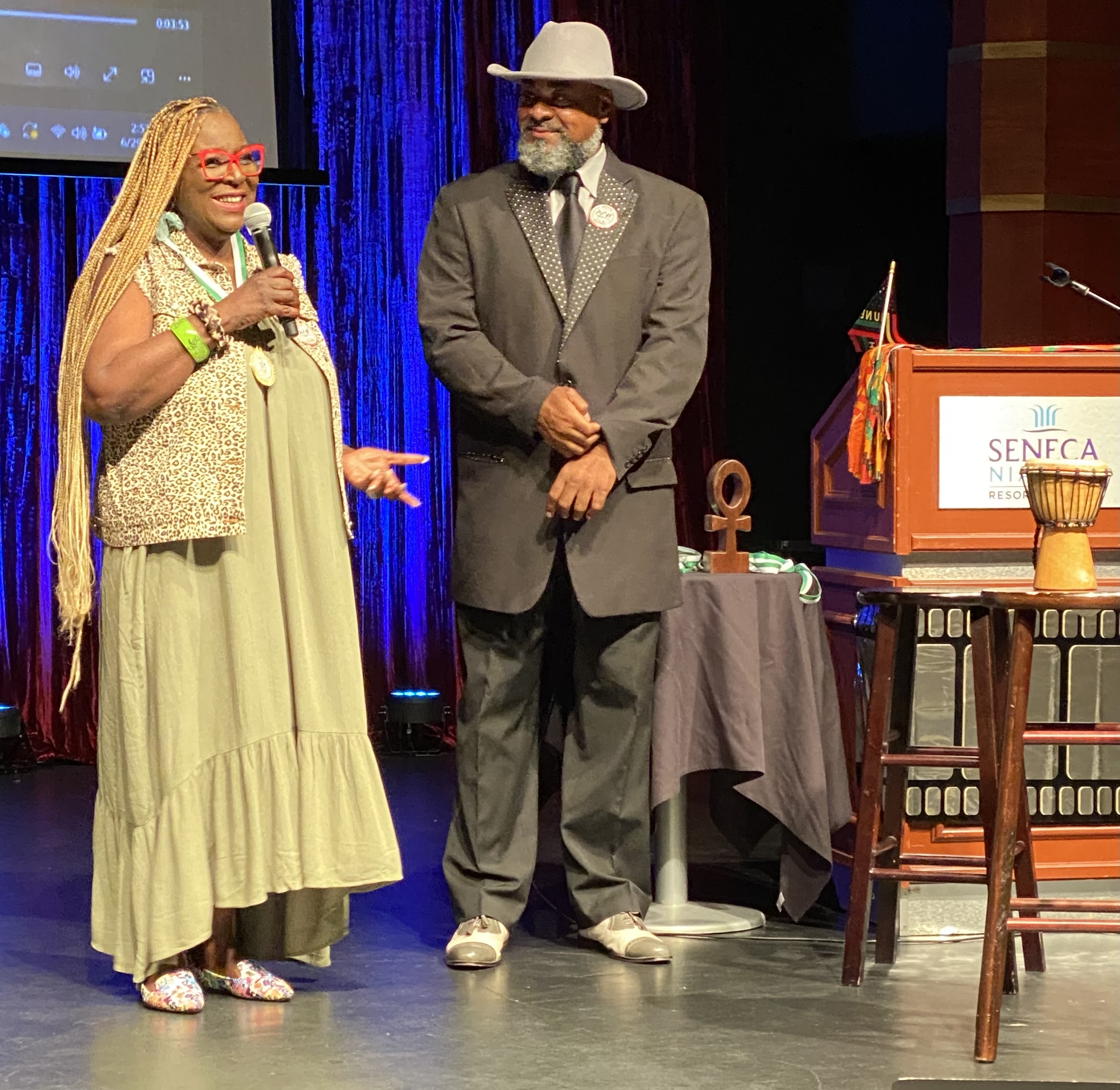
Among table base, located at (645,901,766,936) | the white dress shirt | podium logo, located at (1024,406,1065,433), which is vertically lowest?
table base, located at (645,901,766,936)

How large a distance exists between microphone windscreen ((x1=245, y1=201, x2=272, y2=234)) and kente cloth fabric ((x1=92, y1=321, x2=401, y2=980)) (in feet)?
0.80

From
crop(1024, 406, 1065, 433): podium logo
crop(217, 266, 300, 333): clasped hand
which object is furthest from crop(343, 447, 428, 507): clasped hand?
crop(1024, 406, 1065, 433): podium logo

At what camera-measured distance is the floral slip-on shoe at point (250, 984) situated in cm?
338

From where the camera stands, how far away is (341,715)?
3418 mm

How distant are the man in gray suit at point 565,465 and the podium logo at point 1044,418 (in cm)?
78

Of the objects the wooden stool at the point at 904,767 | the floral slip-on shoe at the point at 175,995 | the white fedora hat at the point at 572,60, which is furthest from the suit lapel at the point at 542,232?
the floral slip-on shoe at the point at 175,995

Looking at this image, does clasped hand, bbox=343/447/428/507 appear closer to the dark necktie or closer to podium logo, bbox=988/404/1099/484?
the dark necktie

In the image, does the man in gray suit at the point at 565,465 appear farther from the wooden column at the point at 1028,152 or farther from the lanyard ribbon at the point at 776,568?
the wooden column at the point at 1028,152

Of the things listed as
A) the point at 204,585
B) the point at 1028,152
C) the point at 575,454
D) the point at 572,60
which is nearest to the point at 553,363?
the point at 575,454

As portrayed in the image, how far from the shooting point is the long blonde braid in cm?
330

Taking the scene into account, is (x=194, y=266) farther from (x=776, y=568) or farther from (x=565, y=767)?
(x=776, y=568)

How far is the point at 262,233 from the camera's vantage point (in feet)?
10.9

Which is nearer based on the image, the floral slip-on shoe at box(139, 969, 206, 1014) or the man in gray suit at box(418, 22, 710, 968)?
the floral slip-on shoe at box(139, 969, 206, 1014)

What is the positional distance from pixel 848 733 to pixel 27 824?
2703 mm
